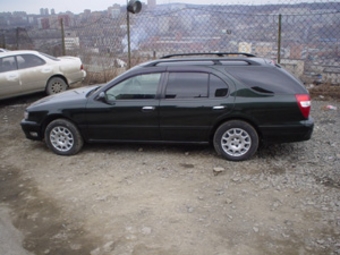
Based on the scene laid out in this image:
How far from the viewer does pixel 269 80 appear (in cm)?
505

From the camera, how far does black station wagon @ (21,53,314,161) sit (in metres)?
5.03

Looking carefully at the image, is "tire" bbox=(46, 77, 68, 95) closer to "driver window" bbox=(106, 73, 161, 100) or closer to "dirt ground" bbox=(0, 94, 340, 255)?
"dirt ground" bbox=(0, 94, 340, 255)

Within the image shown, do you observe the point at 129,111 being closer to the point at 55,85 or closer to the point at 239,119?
the point at 239,119

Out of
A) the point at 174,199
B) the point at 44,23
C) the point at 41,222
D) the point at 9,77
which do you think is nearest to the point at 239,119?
the point at 174,199

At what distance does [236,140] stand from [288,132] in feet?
2.46

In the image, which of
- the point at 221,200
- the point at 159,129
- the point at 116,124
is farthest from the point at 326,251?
the point at 116,124

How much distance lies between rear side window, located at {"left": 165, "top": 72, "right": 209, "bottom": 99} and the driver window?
0.76 feet

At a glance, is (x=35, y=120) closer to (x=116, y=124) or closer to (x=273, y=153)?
(x=116, y=124)

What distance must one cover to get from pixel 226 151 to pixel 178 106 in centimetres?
100

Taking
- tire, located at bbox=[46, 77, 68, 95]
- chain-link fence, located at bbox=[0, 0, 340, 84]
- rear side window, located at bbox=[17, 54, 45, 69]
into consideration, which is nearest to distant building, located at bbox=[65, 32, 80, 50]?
chain-link fence, located at bbox=[0, 0, 340, 84]

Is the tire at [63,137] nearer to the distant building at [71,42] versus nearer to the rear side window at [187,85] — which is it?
the rear side window at [187,85]

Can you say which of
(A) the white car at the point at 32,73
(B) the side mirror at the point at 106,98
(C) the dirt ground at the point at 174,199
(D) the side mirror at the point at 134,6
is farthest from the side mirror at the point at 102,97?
(D) the side mirror at the point at 134,6

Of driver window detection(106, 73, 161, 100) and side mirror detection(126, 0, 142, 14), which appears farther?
side mirror detection(126, 0, 142, 14)

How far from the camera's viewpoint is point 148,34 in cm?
1067
